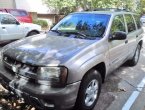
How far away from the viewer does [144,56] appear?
9508 millimetres

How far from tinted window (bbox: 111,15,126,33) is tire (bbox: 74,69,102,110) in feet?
4.21

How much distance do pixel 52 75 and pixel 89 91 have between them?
923 mm

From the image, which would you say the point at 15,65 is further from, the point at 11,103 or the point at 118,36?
the point at 118,36

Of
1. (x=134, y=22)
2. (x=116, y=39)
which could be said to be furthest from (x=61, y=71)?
(x=134, y=22)

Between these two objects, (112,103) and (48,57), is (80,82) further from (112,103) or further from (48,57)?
(112,103)

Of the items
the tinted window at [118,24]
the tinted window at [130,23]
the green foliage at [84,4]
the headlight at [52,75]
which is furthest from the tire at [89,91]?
the green foliage at [84,4]

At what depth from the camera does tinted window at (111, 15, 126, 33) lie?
5.37 metres

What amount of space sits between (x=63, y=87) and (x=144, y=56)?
6.50 m

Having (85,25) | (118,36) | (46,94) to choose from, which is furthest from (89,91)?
(85,25)

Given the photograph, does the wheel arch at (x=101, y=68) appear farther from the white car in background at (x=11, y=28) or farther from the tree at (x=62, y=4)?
the tree at (x=62, y=4)

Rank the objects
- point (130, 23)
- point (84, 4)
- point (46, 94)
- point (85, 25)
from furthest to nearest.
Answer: point (84, 4)
point (130, 23)
point (85, 25)
point (46, 94)

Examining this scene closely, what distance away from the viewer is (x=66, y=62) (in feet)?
12.3

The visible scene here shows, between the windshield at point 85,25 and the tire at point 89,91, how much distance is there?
904 millimetres

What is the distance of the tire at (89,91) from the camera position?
4.04m
